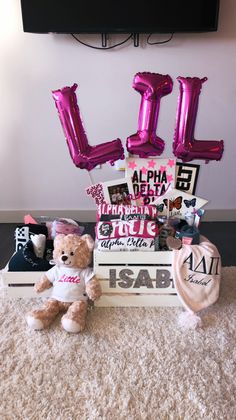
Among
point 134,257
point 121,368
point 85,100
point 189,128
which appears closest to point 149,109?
point 189,128

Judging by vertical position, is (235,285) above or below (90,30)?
below

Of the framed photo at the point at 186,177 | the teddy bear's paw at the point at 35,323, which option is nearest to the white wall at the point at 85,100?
the framed photo at the point at 186,177

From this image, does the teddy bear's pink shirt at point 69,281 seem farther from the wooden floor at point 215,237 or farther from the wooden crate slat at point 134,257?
the wooden floor at point 215,237

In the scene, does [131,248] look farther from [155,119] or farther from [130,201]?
[155,119]

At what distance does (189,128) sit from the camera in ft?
4.56

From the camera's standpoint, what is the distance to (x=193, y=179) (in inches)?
59.4

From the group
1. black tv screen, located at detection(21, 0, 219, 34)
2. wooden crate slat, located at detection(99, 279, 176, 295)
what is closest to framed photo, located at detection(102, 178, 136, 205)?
wooden crate slat, located at detection(99, 279, 176, 295)

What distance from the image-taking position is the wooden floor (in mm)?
1888

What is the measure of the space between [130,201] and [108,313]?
47cm

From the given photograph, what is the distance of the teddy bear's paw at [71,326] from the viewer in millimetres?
1264

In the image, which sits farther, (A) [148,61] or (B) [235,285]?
(A) [148,61]

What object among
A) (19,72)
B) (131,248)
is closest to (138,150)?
(131,248)

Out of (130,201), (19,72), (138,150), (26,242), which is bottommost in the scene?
(26,242)

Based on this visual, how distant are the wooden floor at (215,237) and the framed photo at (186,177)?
0.51 meters
